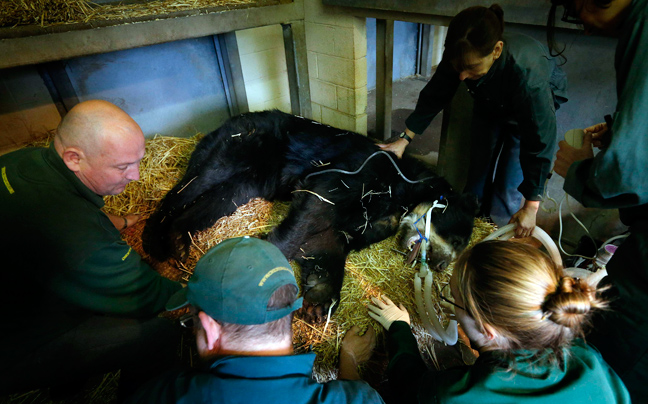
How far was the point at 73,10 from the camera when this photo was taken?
103 inches

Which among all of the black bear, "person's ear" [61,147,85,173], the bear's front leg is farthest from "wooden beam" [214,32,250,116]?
A: "person's ear" [61,147,85,173]

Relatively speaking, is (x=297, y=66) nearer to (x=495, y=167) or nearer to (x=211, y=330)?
(x=495, y=167)

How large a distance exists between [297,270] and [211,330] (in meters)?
1.67

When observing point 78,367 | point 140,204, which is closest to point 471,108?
point 140,204

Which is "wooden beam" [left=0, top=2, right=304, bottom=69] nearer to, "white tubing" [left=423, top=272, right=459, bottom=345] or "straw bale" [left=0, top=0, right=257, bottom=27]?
"straw bale" [left=0, top=0, right=257, bottom=27]

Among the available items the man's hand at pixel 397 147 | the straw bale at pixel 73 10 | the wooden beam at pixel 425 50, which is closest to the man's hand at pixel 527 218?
the man's hand at pixel 397 147

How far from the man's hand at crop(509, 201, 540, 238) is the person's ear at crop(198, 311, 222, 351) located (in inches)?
87.6

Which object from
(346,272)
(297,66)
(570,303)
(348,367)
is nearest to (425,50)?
(297,66)

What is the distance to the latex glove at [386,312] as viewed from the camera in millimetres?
2170

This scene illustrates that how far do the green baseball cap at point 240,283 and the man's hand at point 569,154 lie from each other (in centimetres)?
159

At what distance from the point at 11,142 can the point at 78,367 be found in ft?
9.78

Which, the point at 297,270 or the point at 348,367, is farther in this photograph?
the point at 297,270

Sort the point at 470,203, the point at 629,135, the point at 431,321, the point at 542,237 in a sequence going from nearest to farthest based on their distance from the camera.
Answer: the point at 629,135, the point at 431,321, the point at 542,237, the point at 470,203

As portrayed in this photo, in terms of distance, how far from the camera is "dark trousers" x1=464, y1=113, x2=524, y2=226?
299 cm
